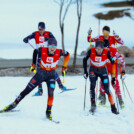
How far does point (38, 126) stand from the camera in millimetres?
4746

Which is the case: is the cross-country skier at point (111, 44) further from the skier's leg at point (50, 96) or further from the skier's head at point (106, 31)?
the skier's leg at point (50, 96)

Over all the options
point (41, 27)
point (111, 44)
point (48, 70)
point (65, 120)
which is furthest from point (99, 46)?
point (41, 27)

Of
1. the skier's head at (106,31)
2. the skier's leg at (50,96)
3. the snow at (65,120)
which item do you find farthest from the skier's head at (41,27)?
the skier's leg at (50,96)

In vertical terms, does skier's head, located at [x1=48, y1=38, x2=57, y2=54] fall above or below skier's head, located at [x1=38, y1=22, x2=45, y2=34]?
below

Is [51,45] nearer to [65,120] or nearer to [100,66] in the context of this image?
[100,66]

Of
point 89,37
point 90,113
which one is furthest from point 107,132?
point 89,37

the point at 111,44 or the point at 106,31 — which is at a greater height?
the point at 106,31

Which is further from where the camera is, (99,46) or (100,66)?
(100,66)

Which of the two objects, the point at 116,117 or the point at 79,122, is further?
the point at 116,117

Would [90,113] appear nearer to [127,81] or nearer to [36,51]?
[36,51]

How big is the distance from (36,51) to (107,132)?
2354 mm

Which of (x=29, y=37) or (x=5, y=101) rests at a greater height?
(x=29, y=37)

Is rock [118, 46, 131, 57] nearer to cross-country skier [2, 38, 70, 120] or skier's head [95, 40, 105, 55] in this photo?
skier's head [95, 40, 105, 55]

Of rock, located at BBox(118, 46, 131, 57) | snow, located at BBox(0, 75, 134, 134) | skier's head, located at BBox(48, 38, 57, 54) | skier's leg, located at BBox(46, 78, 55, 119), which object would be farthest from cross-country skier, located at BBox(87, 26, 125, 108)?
rock, located at BBox(118, 46, 131, 57)
